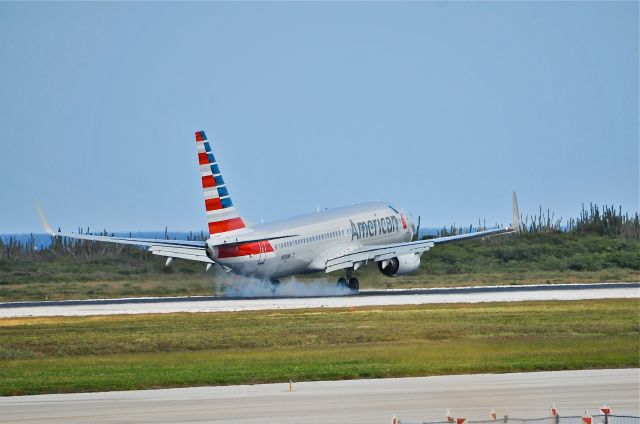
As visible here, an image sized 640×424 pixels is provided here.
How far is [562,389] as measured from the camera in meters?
33.1

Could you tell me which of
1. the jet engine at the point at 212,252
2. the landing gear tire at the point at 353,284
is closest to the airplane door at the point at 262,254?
the jet engine at the point at 212,252

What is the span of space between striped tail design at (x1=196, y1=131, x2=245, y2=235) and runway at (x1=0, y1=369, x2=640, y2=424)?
29480mm

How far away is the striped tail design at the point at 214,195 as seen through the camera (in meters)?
64.7

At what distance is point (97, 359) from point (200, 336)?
636 centimetres

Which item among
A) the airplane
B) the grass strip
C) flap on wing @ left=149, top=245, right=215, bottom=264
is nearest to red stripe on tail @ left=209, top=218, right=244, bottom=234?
the airplane

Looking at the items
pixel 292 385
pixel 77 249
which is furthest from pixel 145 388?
pixel 77 249

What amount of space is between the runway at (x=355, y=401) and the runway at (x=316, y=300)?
26414 millimetres

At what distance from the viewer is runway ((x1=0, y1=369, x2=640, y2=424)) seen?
2956 centimetres

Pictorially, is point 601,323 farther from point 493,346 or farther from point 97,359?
point 97,359

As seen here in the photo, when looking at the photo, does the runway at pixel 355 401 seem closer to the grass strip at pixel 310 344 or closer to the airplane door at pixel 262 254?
the grass strip at pixel 310 344

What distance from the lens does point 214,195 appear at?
213ft

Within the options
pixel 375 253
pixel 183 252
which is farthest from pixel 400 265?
pixel 183 252

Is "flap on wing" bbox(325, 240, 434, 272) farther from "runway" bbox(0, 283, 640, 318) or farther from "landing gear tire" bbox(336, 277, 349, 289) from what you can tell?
"runway" bbox(0, 283, 640, 318)

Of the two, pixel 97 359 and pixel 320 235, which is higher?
pixel 320 235
